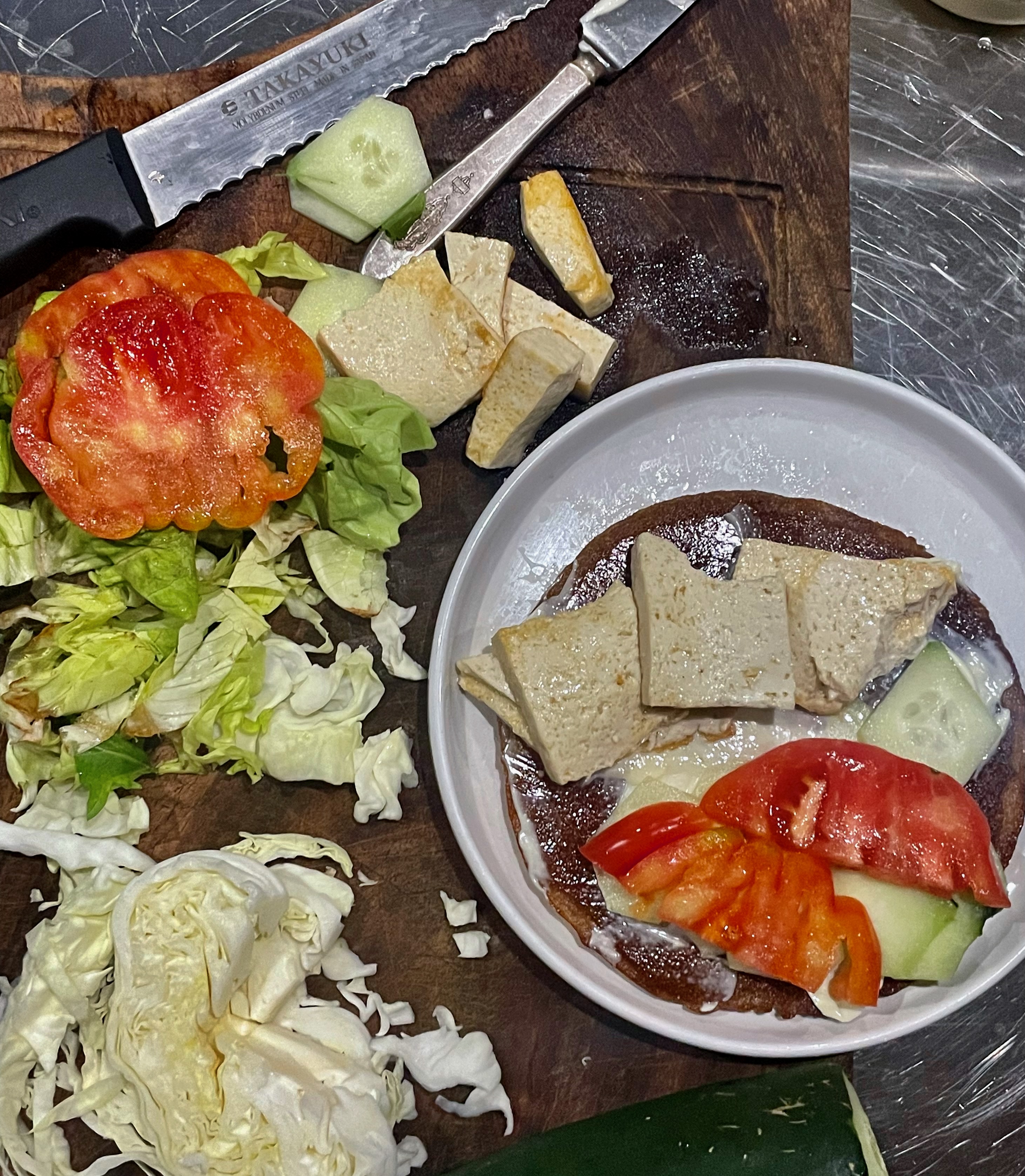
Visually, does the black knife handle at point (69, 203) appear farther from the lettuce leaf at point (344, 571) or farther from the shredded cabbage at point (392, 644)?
the shredded cabbage at point (392, 644)

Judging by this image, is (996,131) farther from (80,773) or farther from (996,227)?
(80,773)

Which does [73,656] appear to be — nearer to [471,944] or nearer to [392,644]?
[392,644]

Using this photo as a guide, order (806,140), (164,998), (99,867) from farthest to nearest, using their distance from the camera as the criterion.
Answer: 1. (806,140)
2. (99,867)
3. (164,998)

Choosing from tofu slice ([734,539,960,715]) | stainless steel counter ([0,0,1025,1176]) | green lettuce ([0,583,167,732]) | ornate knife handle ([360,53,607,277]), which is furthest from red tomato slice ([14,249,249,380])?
tofu slice ([734,539,960,715])

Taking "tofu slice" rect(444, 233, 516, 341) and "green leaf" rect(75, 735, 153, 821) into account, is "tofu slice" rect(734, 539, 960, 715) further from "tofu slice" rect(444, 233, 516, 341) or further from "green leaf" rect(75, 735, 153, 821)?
"green leaf" rect(75, 735, 153, 821)

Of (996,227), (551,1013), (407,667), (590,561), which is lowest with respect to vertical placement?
(551,1013)

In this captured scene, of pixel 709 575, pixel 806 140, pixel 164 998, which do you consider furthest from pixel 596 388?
pixel 164 998

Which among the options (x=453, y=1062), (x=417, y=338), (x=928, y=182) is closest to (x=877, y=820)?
(x=453, y=1062)
